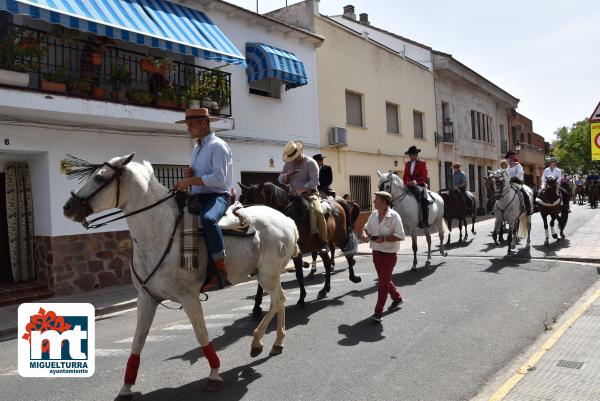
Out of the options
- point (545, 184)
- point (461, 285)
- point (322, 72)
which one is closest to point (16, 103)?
point (461, 285)

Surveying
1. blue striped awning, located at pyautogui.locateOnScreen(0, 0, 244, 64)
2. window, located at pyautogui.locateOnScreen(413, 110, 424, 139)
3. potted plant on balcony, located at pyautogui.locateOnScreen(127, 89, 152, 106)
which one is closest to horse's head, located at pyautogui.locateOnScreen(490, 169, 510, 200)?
blue striped awning, located at pyautogui.locateOnScreen(0, 0, 244, 64)

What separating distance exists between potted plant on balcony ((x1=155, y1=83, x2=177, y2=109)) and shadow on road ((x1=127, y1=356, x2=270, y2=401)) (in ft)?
26.7

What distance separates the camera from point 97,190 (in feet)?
13.0

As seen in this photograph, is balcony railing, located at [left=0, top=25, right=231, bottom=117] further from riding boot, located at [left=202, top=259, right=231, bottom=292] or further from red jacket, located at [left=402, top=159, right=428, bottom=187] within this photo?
riding boot, located at [left=202, top=259, right=231, bottom=292]

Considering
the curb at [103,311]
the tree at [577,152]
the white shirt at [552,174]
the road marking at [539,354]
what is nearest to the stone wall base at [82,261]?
the curb at [103,311]

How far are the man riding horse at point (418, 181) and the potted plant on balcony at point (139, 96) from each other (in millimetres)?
6313

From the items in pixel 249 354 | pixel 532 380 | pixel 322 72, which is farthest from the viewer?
pixel 322 72

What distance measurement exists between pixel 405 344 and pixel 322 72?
44.4 feet

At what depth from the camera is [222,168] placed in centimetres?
464

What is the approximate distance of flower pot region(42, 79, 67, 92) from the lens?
9.13 meters

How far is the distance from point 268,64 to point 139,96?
4.54 m

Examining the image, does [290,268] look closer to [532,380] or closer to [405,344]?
[405,344]

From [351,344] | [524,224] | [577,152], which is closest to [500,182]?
[524,224]

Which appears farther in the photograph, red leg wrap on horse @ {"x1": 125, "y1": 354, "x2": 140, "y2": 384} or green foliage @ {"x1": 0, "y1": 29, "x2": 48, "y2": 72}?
green foliage @ {"x1": 0, "y1": 29, "x2": 48, "y2": 72}
